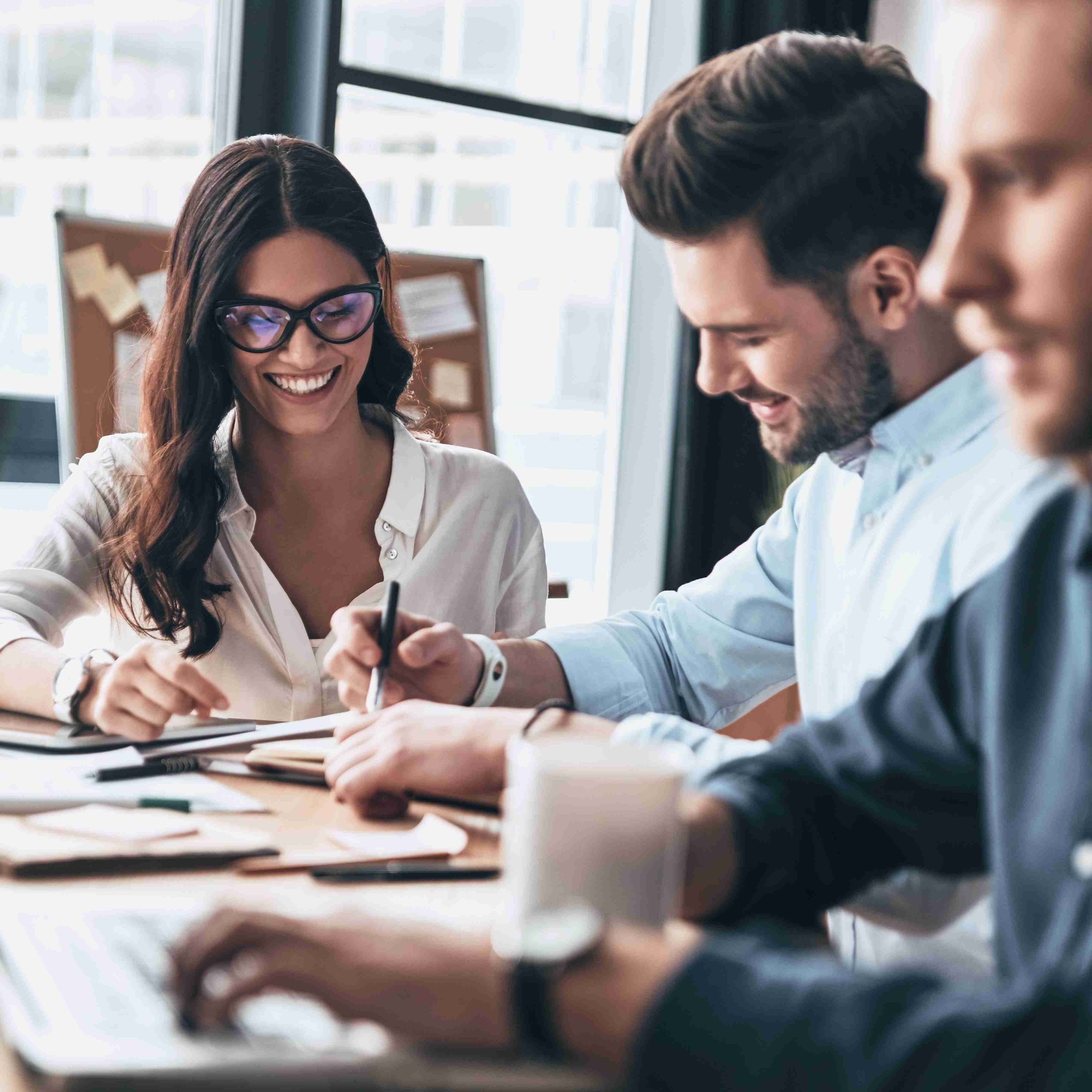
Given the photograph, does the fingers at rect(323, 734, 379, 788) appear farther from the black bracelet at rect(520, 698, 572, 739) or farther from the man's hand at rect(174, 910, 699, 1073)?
the man's hand at rect(174, 910, 699, 1073)

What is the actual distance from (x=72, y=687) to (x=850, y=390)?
91 cm

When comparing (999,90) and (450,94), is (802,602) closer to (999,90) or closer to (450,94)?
(999,90)

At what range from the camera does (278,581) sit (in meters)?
1.89

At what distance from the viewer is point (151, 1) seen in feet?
9.86

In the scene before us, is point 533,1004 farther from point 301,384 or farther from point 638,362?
point 638,362

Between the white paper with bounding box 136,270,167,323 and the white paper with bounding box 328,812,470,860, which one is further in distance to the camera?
the white paper with bounding box 136,270,167,323

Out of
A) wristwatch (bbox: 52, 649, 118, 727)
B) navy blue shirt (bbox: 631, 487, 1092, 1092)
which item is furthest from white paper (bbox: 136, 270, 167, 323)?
navy blue shirt (bbox: 631, 487, 1092, 1092)

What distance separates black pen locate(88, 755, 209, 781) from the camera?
1.22 metres

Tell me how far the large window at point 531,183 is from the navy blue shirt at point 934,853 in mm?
2427

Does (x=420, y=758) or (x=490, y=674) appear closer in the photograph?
(x=420, y=758)

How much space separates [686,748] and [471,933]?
0.51 metres

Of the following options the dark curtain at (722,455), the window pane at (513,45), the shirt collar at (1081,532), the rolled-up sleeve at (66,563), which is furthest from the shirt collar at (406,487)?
the dark curtain at (722,455)

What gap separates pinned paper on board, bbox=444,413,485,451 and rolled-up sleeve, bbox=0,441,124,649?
4.09ft

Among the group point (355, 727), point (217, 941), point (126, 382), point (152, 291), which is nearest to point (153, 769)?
point (355, 727)
